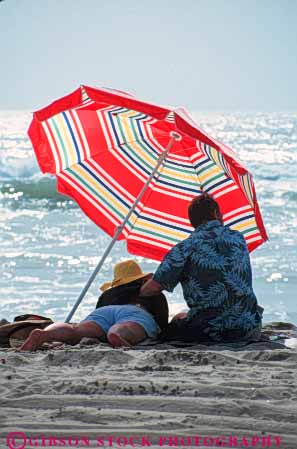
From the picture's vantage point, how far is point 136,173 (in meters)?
5.66

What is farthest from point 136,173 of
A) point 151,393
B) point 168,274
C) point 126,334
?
point 151,393

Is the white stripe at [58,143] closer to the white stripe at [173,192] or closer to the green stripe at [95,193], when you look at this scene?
the green stripe at [95,193]

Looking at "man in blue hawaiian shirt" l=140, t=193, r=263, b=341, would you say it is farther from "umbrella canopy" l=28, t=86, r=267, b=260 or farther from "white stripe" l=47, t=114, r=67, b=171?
"white stripe" l=47, t=114, r=67, b=171

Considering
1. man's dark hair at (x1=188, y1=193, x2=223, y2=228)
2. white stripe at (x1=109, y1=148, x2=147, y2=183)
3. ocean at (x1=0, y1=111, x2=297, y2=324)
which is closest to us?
man's dark hair at (x1=188, y1=193, x2=223, y2=228)

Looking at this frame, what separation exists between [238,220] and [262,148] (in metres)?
19.0

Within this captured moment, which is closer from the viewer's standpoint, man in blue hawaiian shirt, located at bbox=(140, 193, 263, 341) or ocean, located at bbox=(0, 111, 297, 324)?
man in blue hawaiian shirt, located at bbox=(140, 193, 263, 341)

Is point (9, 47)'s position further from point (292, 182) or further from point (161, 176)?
point (161, 176)

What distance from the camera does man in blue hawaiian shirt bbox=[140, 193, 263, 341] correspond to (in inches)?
180

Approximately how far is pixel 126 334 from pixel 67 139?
1.61 meters

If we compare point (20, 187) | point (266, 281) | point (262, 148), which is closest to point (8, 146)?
point (20, 187)

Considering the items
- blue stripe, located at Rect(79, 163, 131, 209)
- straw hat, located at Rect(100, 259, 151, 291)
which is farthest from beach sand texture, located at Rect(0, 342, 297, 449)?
blue stripe, located at Rect(79, 163, 131, 209)

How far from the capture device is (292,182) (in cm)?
2009

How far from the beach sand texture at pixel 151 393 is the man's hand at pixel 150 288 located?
42 centimetres

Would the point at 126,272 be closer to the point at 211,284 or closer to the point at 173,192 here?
the point at 211,284
